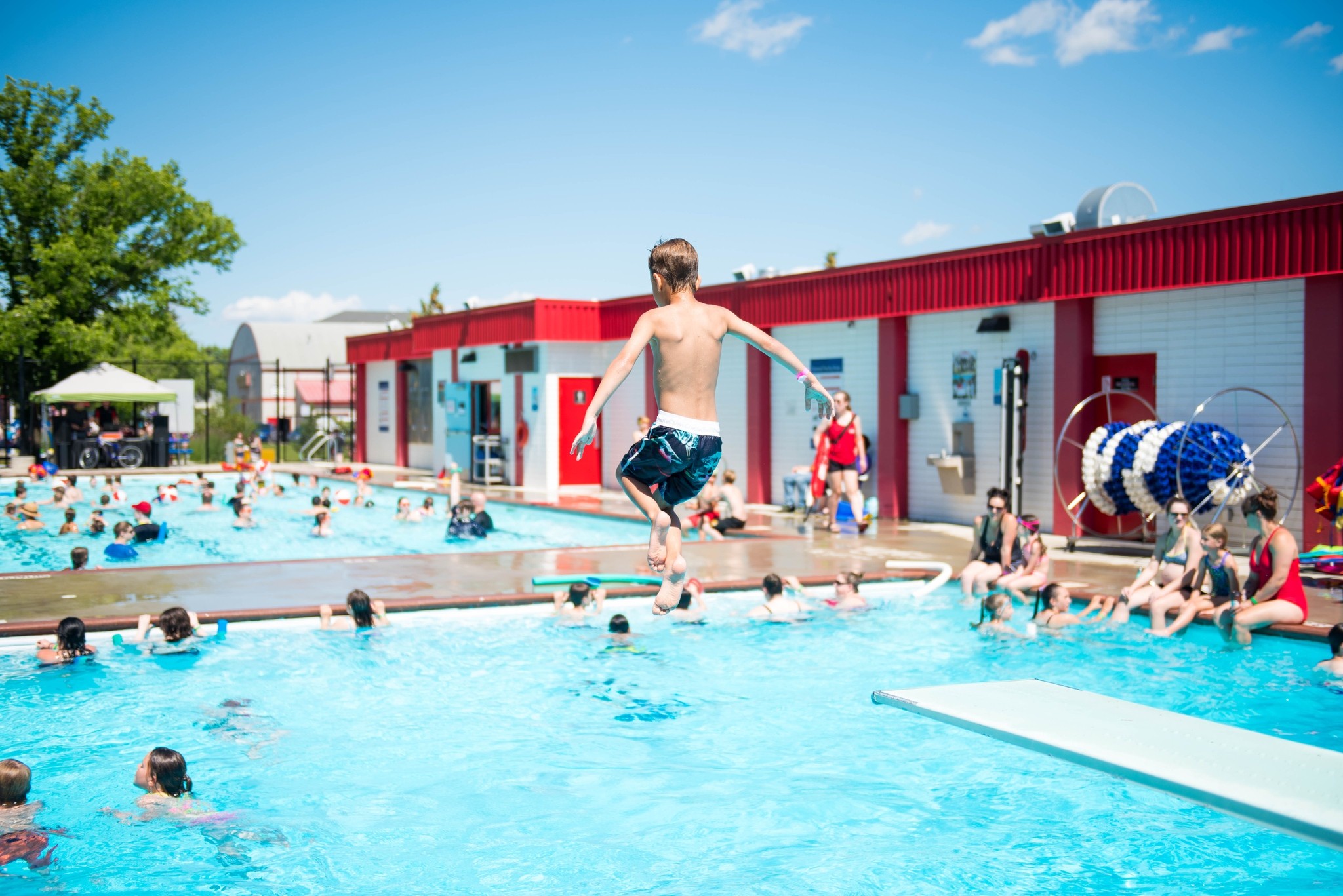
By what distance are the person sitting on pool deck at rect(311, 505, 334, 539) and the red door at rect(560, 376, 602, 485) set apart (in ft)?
21.5

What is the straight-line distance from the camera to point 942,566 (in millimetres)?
12125

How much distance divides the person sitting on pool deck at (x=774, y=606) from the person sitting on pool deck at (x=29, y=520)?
1186cm

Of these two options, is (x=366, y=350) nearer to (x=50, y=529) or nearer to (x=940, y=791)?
(x=50, y=529)

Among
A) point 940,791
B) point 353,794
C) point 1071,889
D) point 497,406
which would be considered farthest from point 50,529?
point 1071,889

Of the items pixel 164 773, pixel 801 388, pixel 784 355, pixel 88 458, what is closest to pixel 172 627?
pixel 164 773

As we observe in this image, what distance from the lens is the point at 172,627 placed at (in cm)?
869

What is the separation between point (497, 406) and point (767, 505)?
9.35 metres

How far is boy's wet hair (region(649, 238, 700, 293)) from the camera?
4730 millimetres

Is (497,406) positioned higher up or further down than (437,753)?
higher up

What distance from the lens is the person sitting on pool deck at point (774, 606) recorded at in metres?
10.6

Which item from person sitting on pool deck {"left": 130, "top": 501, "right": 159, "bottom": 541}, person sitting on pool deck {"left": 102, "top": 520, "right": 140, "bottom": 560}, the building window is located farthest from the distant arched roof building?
A: person sitting on pool deck {"left": 102, "top": 520, "right": 140, "bottom": 560}

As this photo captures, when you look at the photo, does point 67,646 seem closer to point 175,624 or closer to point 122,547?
point 175,624

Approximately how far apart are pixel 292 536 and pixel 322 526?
980 millimetres

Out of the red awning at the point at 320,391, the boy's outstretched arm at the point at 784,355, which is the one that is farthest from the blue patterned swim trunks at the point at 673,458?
the red awning at the point at 320,391
